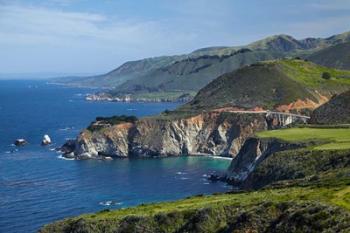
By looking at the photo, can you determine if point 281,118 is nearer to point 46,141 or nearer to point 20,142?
point 46,141

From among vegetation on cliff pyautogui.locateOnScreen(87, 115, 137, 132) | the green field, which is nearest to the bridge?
vegetation on cliff pyautogui.locateOnScreen(87, 115, 137, 132)

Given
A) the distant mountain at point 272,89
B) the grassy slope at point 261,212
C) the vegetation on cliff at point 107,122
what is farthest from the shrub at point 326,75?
the grassy slope at point 261,212

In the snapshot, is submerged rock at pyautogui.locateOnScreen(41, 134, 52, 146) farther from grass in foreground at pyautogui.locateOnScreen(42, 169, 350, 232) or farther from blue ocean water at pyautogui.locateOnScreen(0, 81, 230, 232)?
grass in foreground at pyautogui.locateOnScreen(42, 169, 350, 232)

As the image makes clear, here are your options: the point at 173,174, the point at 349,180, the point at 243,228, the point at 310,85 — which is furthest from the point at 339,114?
the point at 243,228

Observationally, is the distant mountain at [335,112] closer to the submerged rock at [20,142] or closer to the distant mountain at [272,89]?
the distant mountain at [272,89]

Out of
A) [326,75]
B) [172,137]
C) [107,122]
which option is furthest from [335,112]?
[326,75]
